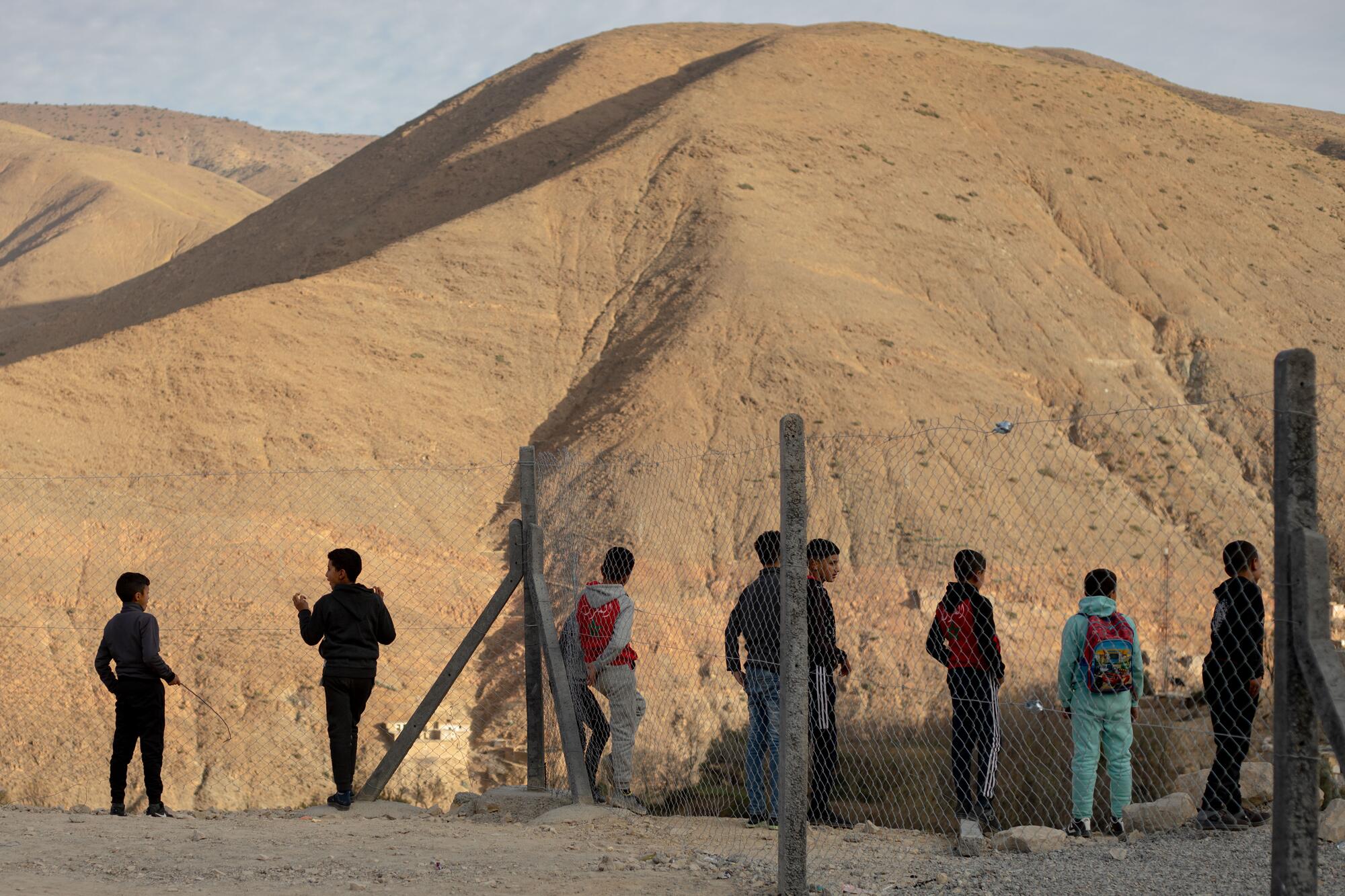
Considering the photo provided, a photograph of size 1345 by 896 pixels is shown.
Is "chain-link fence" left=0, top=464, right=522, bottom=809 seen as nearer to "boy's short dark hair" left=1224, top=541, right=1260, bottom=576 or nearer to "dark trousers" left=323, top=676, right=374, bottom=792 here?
"dark trousers" left=323, top=676, right=374, bottom=792

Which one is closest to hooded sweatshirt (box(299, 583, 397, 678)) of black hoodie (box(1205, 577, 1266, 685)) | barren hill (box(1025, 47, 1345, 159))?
black hoodie (box(1205, 577, 1266, 685))

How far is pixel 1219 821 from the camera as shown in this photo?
657cm

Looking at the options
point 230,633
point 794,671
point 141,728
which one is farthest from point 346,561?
point 230,633

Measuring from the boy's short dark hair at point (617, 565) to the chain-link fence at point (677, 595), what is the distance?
587 millimetres

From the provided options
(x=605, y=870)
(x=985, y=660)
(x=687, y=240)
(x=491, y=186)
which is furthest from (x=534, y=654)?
(x=491, y=186)

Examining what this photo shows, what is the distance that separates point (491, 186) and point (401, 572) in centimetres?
1746

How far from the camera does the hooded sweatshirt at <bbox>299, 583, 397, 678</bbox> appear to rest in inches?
307

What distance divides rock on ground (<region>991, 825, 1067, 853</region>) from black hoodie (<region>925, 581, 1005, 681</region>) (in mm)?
813

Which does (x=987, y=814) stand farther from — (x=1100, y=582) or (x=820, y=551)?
(x=820, y=551)

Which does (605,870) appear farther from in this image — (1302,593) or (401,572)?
(401,572)

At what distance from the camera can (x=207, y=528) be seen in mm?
16719

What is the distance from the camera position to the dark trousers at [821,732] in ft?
22.4

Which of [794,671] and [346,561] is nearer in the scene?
[794,671]

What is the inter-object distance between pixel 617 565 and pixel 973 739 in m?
2.31
